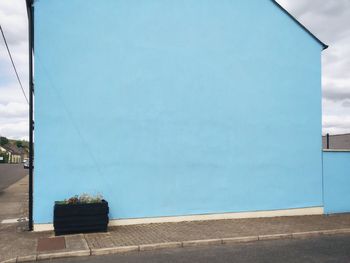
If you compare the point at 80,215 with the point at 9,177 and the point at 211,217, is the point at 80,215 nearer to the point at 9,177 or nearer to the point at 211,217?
the point at 211,217

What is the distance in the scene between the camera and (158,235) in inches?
364

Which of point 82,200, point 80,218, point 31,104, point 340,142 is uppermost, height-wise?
point 31,104

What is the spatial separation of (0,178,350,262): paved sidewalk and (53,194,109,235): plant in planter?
0.25 meters

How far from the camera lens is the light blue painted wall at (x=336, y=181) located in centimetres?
1317

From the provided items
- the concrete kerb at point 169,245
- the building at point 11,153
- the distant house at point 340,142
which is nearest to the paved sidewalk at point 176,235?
the concrete kerb at point 169,245

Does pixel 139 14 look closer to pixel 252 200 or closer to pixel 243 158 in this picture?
pixel 243 158

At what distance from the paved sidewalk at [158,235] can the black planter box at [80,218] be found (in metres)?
0.24

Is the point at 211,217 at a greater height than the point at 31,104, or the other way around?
the point at 31,104

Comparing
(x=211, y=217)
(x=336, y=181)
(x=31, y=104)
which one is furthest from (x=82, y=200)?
(x=336, y=181)

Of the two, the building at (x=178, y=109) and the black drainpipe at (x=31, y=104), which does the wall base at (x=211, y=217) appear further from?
the black drainpipe at (x=31, y=104)

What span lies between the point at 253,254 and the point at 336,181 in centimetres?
682

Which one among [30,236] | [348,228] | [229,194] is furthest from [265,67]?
[30,236]

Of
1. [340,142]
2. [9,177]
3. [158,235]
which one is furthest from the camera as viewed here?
[9,177]

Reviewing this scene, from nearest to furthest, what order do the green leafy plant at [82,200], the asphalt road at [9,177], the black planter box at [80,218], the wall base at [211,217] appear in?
the black planter box at [80,218] → the green leafy plant at [82,200] → the wall base at [211,217] → the asphalt road at [9,177]
